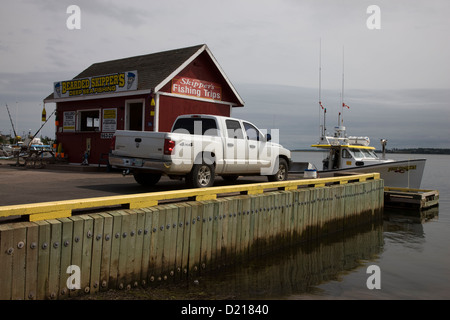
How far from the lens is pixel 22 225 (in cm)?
458

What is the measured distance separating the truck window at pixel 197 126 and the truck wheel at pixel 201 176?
1235 mm

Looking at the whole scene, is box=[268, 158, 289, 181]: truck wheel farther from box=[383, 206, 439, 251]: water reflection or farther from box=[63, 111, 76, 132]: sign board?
box=[63, 111, 76, 132]: sign board

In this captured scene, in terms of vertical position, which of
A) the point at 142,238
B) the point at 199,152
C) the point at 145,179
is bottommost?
the point at 142,238

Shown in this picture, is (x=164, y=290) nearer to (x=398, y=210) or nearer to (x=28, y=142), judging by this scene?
(x=398, y=210)

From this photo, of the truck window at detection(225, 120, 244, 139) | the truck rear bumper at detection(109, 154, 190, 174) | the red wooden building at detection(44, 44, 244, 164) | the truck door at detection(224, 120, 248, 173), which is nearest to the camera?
the truck rear bumper at detection(109, 154, 190, 174)

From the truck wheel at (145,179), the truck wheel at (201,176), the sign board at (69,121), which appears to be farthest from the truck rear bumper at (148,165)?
the sign board at (69,121)

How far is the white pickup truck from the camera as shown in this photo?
9.22m

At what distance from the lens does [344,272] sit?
875 cm

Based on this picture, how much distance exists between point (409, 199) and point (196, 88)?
34.2ft

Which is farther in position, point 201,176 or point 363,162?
point 363,162

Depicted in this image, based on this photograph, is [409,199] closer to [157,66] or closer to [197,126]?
[197,126]

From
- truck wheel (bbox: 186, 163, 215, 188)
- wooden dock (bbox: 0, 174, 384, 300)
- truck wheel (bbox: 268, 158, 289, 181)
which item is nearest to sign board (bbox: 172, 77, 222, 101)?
truck wheel (bbox: 268, 158, 289, 181)

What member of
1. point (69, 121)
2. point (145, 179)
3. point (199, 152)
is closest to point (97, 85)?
point (69, 121)

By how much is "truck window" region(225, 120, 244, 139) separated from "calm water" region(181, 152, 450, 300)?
3.42 m
